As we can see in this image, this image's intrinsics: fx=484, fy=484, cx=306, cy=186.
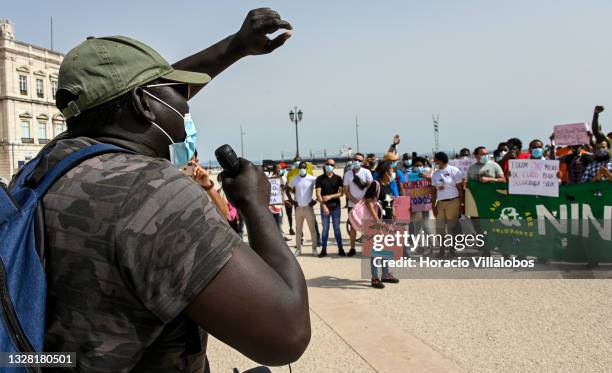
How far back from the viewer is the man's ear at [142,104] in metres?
1.29

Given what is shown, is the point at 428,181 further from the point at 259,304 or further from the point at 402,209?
the point at 259,304

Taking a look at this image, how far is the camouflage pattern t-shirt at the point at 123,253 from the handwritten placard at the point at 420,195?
832cm

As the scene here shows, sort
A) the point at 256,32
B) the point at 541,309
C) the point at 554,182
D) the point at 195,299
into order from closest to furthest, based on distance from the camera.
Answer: the point at 195,299
the point at 256,32
the point at 541,309
the point at 554,182

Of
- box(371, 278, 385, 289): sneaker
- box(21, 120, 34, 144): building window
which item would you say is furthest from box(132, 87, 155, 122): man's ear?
box(21, 120, 34, 144): building window

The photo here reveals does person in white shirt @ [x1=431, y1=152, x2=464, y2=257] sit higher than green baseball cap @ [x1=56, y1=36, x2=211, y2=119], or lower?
lower

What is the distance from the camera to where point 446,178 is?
8.80 metres

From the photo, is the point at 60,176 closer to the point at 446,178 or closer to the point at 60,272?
the point at 60,272

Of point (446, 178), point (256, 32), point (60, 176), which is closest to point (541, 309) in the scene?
point (446, 178)

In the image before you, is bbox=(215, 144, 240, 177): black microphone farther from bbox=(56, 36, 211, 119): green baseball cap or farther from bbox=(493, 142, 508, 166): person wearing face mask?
bbox=(493, 142, 508, 166): person wearing face mask

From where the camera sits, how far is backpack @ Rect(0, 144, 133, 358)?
1.02 m

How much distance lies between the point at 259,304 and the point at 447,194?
819cm


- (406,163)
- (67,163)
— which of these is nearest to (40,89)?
(406,163)

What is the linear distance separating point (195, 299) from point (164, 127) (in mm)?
564

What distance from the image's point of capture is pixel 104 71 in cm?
125
